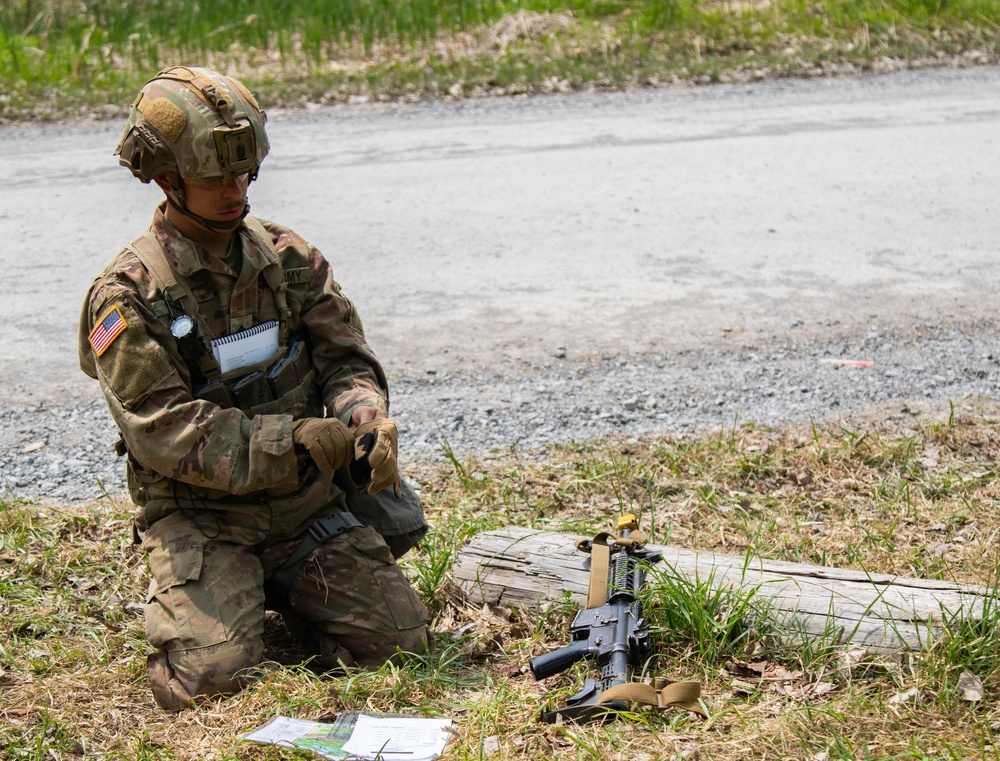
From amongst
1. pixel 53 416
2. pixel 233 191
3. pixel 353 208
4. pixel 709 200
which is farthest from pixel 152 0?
pixel 233 191

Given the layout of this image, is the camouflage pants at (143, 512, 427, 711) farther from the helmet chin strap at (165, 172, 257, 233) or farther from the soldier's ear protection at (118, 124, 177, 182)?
the soldier's ear protection at (118, 124, 177, 182)

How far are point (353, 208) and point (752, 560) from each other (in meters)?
4.29

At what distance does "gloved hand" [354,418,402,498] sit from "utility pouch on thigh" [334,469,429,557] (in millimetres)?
405

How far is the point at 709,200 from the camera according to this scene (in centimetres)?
730

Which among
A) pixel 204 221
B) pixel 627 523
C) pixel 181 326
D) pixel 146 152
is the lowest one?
pixel 627 523

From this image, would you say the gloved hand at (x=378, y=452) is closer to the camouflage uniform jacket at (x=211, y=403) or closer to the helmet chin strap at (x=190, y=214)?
the camouflage uniform jacket at (x=211, y=403)

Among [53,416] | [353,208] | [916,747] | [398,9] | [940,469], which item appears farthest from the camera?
[398,9]

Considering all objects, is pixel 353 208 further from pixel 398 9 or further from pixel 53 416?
pixel 398 9

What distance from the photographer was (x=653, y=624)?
11.0 feet

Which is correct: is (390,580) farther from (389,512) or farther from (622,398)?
(622,398)

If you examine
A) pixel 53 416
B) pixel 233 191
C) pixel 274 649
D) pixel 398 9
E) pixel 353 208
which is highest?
pixel 398 9

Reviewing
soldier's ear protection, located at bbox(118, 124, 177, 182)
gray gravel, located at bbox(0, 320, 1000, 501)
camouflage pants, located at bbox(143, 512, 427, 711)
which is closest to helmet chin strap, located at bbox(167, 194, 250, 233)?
soldier's ear protection, located at bbox(118, 124, 177, 182)

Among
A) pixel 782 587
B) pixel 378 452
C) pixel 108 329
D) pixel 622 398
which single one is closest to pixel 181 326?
pixel 108 329

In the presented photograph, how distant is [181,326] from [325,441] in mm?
537
